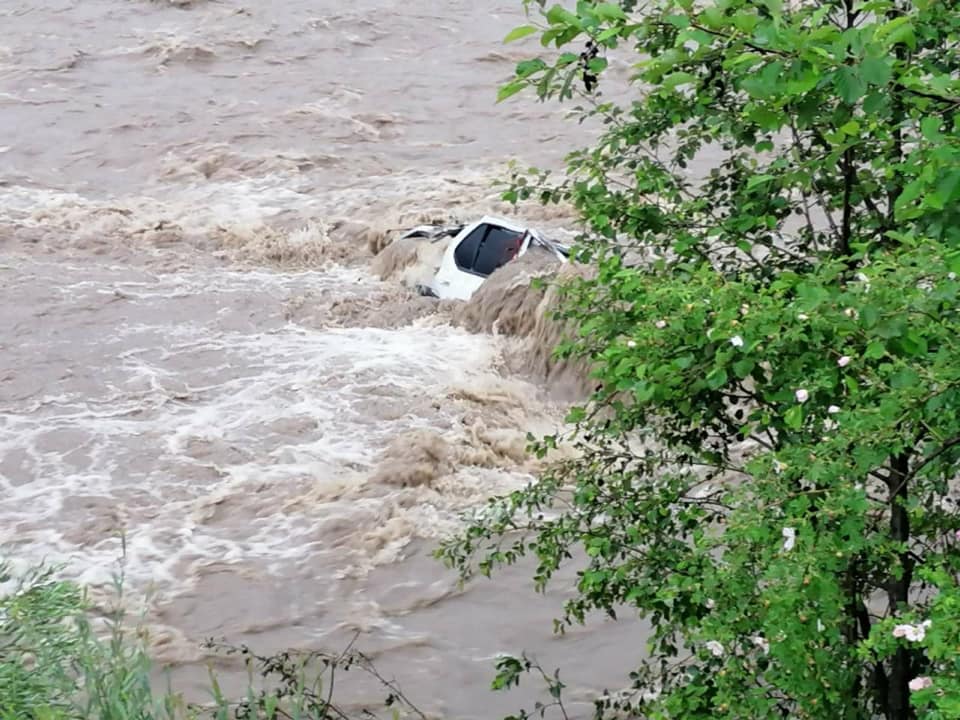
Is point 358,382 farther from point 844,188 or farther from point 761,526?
point 761,526

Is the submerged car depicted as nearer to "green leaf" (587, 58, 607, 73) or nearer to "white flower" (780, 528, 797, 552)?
"green leaf" (587, 58, 607, 73)

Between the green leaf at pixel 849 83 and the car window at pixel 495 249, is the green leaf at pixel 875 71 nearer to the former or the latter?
the green leaf at pixel 849 83

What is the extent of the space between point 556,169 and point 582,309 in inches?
607

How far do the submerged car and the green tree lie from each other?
970cm

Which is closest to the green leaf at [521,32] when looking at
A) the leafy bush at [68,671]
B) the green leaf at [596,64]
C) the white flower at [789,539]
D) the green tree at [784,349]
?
the green tree at [784,349]

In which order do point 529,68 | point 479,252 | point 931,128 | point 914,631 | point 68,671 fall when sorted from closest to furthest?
point 914,631
point 931,128
point 529,68
point 68,671
point 479,252

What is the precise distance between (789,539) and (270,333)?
12.7 m

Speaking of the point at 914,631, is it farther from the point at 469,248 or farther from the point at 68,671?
the point at 469,248

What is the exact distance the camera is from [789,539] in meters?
A: 3.44

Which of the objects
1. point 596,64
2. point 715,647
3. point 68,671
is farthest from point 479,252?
point 715,647

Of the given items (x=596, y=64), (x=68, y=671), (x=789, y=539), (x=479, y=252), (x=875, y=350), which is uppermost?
(x=596, y=64)

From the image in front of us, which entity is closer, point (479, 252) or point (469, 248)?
point (479, 252)

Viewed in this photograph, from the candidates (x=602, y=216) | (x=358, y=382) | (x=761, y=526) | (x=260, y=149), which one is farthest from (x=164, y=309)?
(x=761, y=526)

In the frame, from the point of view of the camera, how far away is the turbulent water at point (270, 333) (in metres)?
10.0
